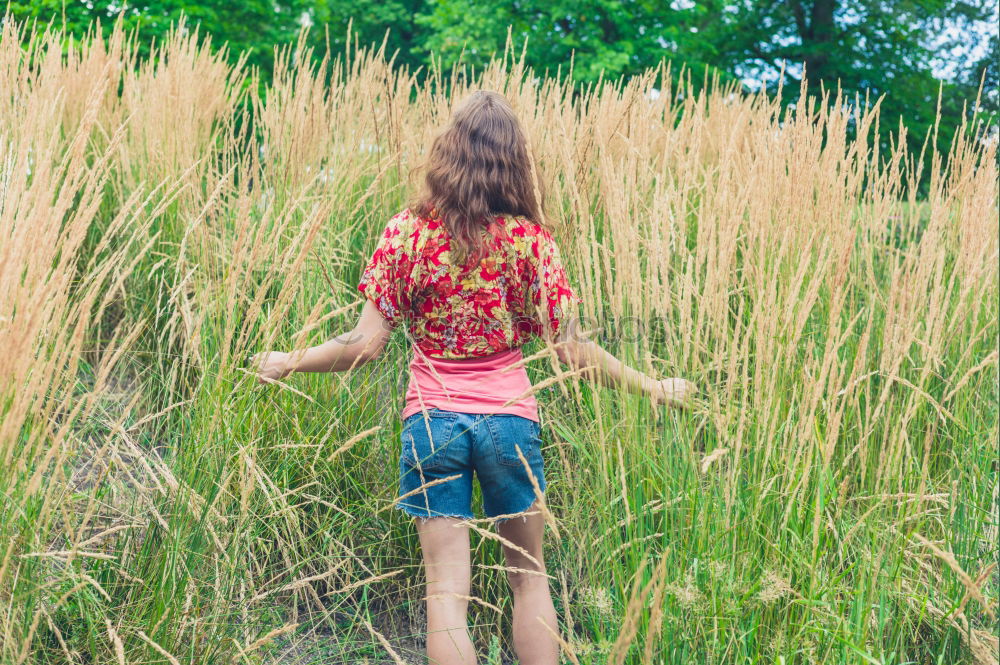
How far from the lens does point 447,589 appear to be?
1833 millimetres

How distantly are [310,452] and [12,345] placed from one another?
116 cm

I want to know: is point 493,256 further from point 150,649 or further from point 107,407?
point 107,407

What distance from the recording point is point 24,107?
112 inches

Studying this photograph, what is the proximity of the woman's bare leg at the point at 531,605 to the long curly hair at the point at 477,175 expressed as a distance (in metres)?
0.63

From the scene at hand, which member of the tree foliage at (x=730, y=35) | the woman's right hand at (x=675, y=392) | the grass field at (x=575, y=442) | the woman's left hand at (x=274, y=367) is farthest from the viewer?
the tree foliage at (x=730, y=35)

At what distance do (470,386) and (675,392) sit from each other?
46 centimetres

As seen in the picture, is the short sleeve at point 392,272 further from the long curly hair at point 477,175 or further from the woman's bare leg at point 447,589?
the woman's bare leg at point 447,589

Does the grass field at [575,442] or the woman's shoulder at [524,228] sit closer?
the grass field at [575,442]

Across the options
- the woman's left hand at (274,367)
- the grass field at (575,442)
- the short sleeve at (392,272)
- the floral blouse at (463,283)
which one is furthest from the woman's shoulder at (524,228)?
the woman's left hand at (274,367)

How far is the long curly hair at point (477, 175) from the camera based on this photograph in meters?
1.87

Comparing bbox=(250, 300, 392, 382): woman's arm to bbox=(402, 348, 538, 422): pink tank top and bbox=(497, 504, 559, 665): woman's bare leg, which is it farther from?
bbox=(497, 504, 559, 665): woman's bare leg

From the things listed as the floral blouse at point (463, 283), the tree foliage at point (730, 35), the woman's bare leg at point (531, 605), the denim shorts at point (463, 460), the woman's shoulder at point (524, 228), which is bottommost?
the woman's bare leg at point (531, 605)

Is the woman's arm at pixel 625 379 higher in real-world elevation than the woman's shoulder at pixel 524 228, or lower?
lower

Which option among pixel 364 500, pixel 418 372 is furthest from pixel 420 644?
pixel 418 372
